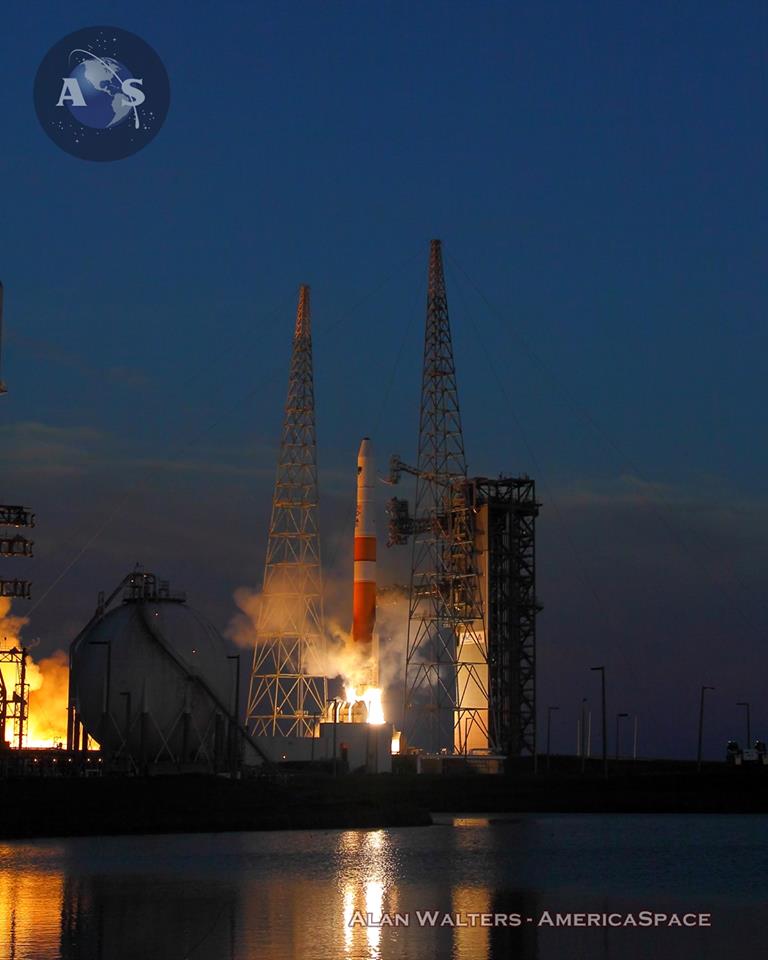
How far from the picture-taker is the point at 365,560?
407ft

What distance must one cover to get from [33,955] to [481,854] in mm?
31644

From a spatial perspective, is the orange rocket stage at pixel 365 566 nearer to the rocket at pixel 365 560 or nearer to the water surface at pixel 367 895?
the rocket at pixel 365 560

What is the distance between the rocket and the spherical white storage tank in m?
19.9

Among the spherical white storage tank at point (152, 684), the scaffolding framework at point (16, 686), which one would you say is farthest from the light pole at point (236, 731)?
the scaffolding framework at point (16, 686)

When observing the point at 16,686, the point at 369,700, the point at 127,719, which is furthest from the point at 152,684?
the point at 369,700

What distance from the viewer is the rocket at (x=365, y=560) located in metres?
123

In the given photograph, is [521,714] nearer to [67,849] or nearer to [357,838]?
[357,838]

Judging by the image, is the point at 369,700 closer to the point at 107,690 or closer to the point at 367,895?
the point at 107,690

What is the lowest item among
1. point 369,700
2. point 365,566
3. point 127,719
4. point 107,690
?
point 127,719

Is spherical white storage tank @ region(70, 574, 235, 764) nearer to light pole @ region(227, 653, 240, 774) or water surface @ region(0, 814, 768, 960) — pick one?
light pole @ region(227, 653, 240, 774)

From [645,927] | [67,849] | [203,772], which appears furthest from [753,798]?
[645,927]

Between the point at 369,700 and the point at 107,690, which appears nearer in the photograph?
the point at 107,690

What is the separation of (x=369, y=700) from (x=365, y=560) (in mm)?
11516

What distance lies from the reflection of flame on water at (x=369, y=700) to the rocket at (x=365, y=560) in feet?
10.6
